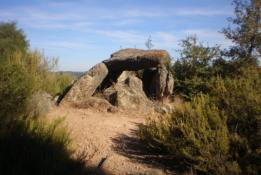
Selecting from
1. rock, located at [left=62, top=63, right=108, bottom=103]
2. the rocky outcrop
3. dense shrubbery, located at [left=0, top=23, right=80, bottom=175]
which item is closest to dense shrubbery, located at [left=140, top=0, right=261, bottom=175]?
dense shrubbery, located at [left=0, top=23, right=80, bottom=175]

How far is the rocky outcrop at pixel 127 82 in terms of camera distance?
979 cm

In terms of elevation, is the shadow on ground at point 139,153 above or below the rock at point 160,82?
below

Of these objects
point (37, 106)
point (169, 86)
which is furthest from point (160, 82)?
point (37, 106)

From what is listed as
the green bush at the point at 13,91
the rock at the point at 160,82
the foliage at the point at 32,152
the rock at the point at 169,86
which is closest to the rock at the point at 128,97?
the rock at the point at 160,82

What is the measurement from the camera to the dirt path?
5.26 m

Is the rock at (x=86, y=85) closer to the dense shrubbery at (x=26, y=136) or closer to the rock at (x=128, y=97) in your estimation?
the rock at (x=128, y=97)

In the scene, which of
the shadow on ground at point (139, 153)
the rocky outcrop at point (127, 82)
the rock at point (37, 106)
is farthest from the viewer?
the rocky outcrop at point (127, 82)

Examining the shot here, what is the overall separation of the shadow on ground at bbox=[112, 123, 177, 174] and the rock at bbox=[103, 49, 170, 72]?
550 cm

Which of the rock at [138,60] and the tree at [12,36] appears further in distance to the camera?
the tree at [12,36]

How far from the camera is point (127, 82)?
10.9m

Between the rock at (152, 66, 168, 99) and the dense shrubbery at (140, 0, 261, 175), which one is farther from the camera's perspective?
the rock at (152, 66, 168, 99)

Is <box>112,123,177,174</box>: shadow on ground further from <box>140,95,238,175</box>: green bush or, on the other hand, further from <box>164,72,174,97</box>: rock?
<box>164,72,174,97</box>: rock

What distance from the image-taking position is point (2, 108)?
514 cm

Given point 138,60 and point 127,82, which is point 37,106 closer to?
point 127,82
